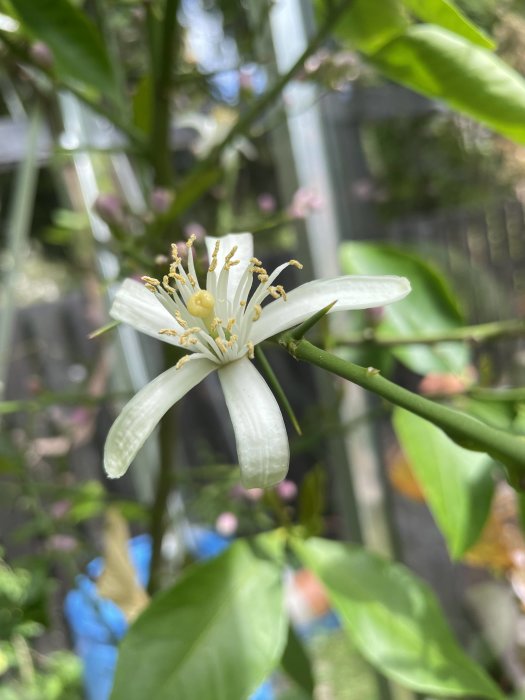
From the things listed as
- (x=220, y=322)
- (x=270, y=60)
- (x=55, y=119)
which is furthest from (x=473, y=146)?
(x=220, y=322)

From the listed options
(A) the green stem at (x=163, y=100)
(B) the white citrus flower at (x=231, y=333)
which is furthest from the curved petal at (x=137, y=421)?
(A) the green stem at (x=163, y=100)

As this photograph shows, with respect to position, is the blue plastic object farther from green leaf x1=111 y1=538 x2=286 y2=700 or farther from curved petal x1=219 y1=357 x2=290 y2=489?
curved petal x1=219 y1=357 x2=290 y2=489

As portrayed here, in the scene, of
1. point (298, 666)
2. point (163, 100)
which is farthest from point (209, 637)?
point (163, 100)

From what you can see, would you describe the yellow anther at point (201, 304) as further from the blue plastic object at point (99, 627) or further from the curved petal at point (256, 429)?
the blue plastic object at point (99, 627)

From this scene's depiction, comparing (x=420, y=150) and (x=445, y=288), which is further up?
(x=420, y=150)

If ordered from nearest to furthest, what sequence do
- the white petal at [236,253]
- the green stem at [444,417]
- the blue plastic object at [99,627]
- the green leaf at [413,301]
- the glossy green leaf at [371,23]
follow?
the green stem at [444,417] → the white petal at [236,253] → the glossy green leaf at [371,23] → the green leaf at [413,301] → the blue plastic object at [99,627]

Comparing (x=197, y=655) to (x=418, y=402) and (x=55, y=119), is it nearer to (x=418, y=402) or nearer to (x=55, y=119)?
(x=418, y=402)
